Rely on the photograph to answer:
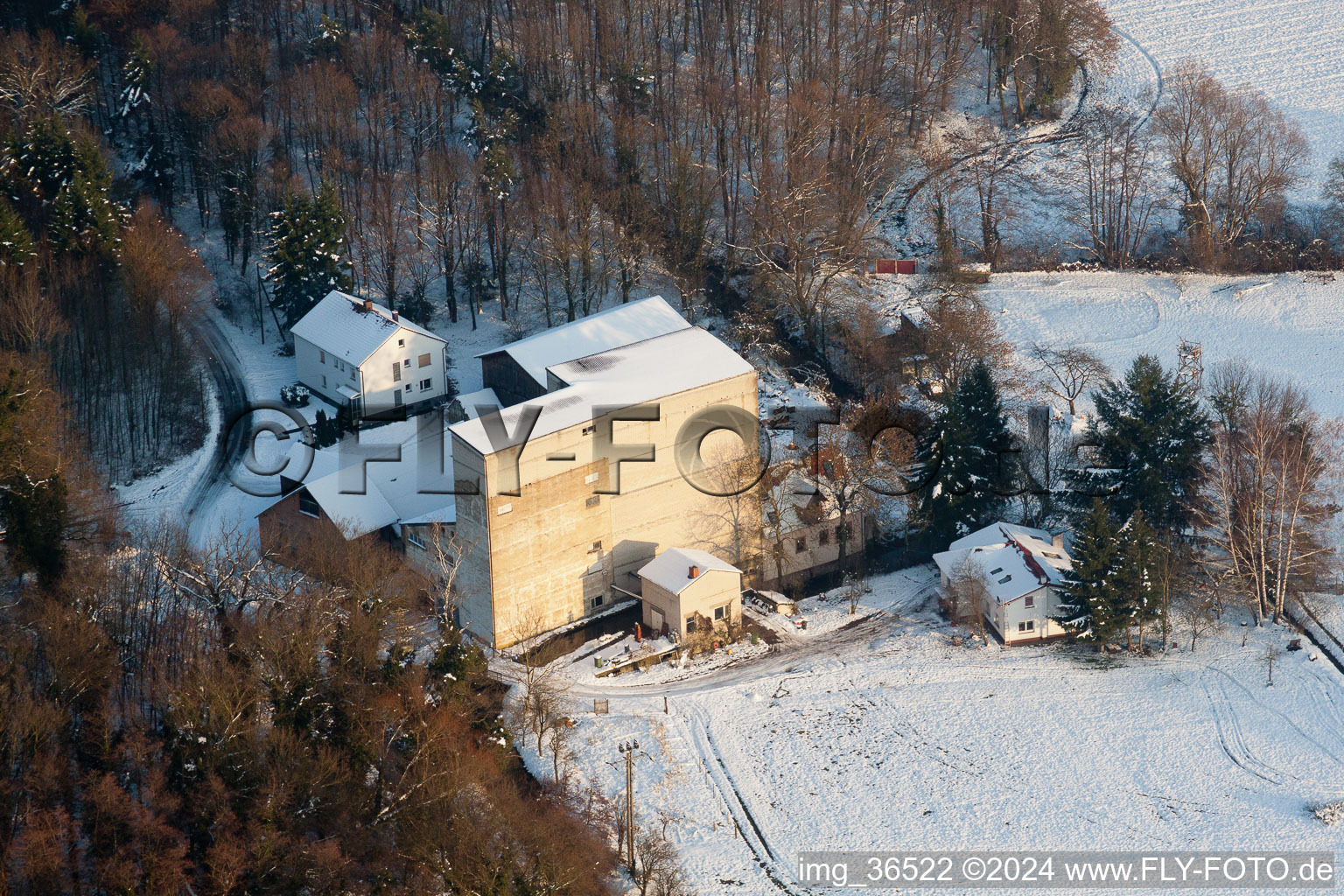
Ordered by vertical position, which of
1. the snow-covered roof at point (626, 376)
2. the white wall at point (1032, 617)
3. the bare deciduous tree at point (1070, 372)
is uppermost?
the snow-covered roof at point (626, 376)

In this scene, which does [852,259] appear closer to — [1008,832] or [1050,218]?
[1050,218]

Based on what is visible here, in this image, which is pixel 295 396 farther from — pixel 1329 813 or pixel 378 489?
pixel 1329 813

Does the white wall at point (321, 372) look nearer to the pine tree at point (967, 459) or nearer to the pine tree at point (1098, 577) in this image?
the pine tree at point (967, 459)

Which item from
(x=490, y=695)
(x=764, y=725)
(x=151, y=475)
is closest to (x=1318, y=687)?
(x=764, y=725)

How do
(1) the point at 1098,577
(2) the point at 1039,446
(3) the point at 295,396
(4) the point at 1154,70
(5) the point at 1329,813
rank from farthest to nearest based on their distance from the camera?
(4) the point at 1154,70, (3) the point at 295,396, (2) the point at 1039,446, (1) the point at 1098,577, (5) the point at 1329,813

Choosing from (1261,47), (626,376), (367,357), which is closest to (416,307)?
(367,357)

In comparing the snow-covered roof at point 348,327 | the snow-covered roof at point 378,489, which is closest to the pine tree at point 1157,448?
the snow-covered roof at point 378,489

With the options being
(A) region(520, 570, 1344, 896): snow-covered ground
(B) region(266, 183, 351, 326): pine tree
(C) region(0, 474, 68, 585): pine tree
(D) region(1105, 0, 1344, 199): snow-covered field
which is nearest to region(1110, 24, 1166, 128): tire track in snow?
(D) region(1105, 0, 1344, 199): snow-covered field
